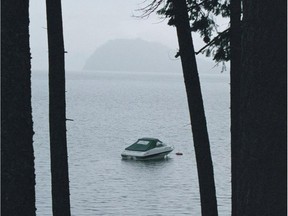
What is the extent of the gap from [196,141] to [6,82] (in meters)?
3.99

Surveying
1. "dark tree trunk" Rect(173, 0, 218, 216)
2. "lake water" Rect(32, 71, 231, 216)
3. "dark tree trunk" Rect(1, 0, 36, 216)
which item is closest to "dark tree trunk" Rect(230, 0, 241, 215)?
"dark tree trunk" Rect(173, 0, 218, 216)

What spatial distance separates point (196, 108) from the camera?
8.72 metres

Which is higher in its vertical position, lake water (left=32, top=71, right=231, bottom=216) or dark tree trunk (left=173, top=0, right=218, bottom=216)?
dark tree trunk (left=173, top=0, right=218, bottom=216)

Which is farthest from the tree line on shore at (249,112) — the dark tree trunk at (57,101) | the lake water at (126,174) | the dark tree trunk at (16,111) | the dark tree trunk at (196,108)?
the lake water at (126,174)

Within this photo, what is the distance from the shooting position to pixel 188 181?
45.9 meters

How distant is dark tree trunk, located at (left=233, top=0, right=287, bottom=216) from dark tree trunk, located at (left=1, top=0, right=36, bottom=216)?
2.07 m

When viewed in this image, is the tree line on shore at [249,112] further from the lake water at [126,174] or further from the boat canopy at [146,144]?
the boat canopy at [146,144]

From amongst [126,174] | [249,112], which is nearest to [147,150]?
[126,174]

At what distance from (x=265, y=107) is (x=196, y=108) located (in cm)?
320

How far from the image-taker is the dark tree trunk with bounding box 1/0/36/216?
17.8 feet

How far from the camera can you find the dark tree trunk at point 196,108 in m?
8.62

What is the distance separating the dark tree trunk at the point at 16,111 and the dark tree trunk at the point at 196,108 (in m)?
3.53

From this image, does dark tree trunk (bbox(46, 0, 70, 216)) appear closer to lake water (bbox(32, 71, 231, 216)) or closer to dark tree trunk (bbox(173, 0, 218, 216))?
dark tree trunk (bbox(173, 0, 218, 216))

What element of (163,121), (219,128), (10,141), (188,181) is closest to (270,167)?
(10,141)
